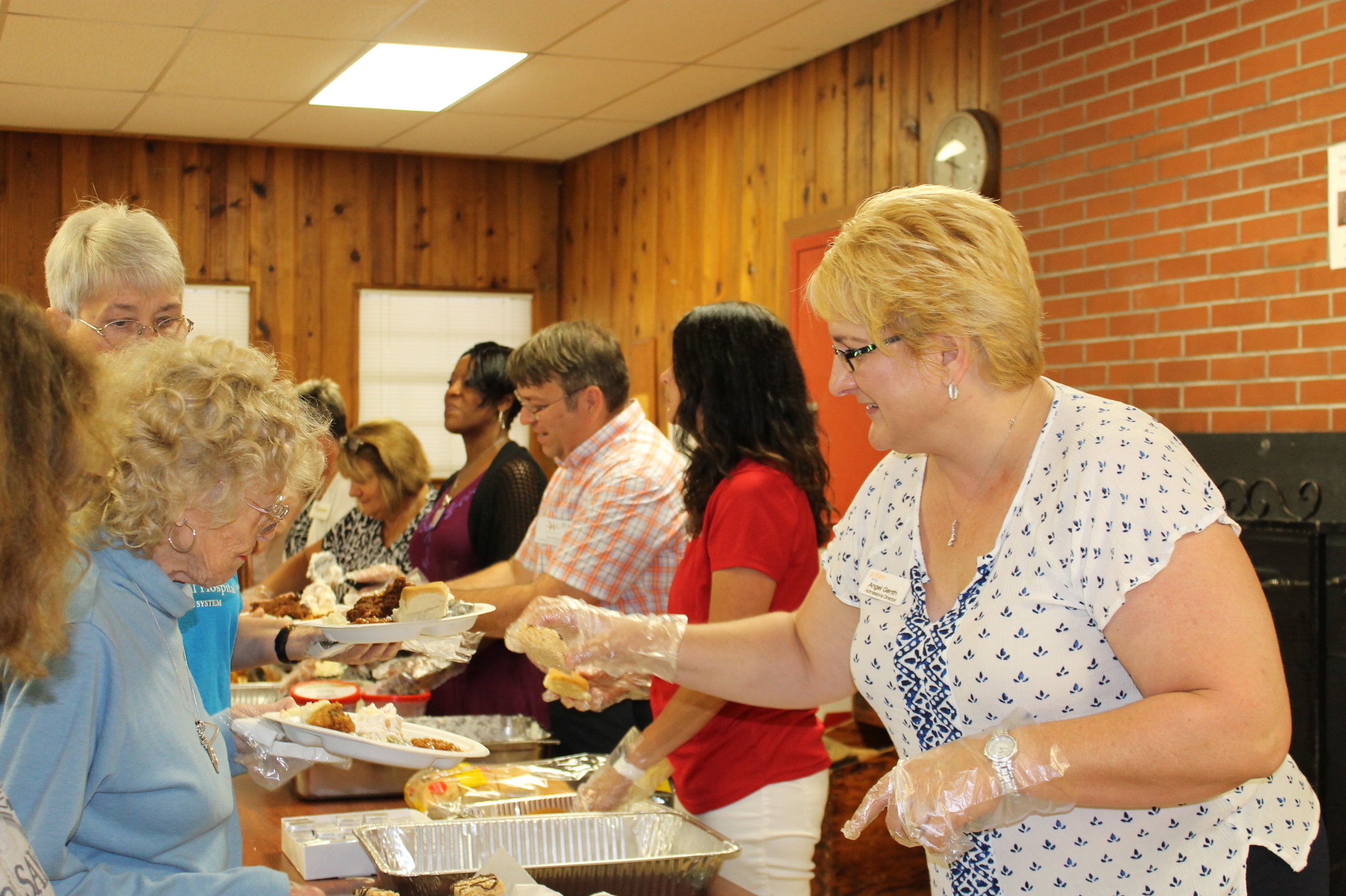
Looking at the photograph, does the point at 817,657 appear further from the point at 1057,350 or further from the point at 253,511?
the point at 1057,350

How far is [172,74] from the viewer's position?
496cm

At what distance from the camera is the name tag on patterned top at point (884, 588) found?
4.92ft

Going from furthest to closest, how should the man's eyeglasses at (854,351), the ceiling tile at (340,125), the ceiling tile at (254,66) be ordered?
the ceiling tile at (340,125), the ceiling tile at (254,66), the man's eyeglasses at (854,351)

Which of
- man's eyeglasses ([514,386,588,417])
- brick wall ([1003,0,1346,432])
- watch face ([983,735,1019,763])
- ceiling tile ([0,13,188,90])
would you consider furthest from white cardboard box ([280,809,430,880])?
ceiling tile ([0,13,188,90])

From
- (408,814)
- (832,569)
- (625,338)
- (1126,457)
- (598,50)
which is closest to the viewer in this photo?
(1126,457)

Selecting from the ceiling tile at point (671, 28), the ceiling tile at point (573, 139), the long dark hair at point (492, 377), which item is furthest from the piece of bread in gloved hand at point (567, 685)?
the ceiling tile at point (573, 139)

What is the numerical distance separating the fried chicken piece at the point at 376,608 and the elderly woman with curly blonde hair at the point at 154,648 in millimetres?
772

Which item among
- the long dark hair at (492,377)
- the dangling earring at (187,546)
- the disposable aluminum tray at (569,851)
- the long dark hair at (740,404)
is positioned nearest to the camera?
the dangling earring at (187,546)

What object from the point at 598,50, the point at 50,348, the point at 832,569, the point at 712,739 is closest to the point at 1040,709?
the point at 832,569

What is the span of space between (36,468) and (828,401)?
3902mm

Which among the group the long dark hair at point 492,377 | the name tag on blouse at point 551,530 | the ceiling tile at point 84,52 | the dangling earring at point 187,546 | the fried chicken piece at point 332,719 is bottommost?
the fried chicken piece at point 332,719

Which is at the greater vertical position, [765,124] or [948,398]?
[765,124]

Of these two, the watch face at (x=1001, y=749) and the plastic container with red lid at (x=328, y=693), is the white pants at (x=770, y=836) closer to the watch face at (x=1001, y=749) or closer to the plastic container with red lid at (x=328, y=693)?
the plastic container with red lid at (x=328, y=693)

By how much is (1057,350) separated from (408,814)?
8.39 feet
